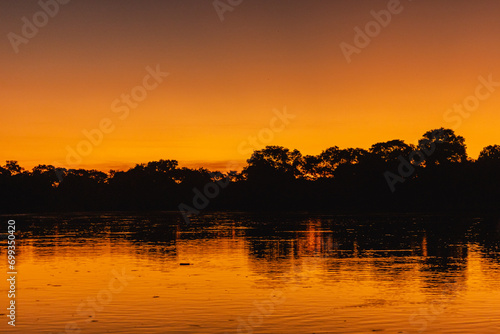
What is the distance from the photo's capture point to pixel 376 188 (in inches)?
7544

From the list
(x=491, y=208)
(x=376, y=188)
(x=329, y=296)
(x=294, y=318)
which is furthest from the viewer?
(x=376, y=188)

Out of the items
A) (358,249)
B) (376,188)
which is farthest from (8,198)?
(358,249)

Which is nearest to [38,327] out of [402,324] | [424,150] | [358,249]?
[402,324]

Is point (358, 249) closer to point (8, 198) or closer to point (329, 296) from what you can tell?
point (329, 296)

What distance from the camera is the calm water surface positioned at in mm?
22422

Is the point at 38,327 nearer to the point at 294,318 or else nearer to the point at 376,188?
the point at 294,318

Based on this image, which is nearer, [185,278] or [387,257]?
[185,278]

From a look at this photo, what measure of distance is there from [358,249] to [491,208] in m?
134

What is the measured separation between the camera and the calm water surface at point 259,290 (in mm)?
22422

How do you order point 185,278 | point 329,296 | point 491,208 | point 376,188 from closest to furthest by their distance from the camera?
1. point 329,296
2. point 185,278
3. point 491,208
4. point 376,188

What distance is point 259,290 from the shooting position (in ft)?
98.4

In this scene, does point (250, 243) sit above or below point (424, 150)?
below

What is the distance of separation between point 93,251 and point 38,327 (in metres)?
29.6

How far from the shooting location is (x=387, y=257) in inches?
1757
